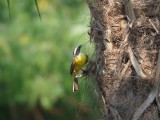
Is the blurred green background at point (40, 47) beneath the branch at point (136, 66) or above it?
beneath

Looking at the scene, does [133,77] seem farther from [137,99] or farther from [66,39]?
[66,39]

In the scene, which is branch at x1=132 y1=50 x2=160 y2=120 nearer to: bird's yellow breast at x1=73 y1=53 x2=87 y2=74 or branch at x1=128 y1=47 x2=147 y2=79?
branch at x1=128 y1=47 x2=147 y2=79

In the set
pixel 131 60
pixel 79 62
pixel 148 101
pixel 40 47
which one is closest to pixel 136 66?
pixel 131 60

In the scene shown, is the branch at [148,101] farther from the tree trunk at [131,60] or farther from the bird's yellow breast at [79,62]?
the bird's yellow breast at [79,62]

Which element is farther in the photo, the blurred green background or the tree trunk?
the blurred green background

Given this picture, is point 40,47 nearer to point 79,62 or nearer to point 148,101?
point 79,62

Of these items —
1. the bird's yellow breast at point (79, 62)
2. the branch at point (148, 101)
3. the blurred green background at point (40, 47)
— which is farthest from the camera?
the blurred green background at point (40, 47)

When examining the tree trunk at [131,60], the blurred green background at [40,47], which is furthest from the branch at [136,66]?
the blurred green background at [40,47]

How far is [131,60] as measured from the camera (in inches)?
144

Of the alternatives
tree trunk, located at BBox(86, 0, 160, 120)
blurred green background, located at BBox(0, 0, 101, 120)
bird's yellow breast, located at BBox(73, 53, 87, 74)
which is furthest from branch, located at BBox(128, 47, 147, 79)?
blurred green background, located at BBox(0, 0, 101, 120)

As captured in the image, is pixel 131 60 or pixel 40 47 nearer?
pixel 131 60

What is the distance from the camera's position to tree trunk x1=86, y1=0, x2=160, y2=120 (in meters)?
3.59

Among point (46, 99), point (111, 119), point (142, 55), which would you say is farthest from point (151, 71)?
point (46, 99)

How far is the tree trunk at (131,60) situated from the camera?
3.59 m
